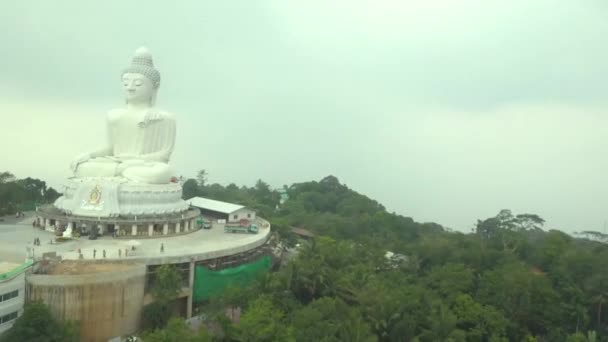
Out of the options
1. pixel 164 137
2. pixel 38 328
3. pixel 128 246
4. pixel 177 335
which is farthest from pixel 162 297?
pixel 164 137

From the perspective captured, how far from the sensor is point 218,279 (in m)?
20.0

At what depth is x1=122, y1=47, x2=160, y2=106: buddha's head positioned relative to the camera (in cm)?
2653

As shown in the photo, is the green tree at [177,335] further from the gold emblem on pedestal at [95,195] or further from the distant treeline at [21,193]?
the distant treeline at [21,193]

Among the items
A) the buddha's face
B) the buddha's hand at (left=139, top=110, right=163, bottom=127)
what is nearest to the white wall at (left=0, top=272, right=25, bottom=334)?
the buddha's hand at (left=139, top=110, right=163, bottom=127)

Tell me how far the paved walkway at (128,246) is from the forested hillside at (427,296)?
3.27m

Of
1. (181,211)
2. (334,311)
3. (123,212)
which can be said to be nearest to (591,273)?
(334,311)

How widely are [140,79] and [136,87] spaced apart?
0.48m

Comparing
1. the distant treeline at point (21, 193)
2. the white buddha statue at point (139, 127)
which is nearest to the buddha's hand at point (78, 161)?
the white buddha statue at point (139, 127)

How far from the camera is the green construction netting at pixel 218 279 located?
19.4 meters

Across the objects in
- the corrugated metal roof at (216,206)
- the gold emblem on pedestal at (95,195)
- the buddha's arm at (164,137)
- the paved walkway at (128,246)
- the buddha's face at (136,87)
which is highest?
the buddha's face at (136,87)

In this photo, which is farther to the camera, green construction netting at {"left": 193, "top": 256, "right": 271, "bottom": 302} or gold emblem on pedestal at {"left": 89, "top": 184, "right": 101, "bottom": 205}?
gold emblem on pedestal at {"left": 89, "top": 184, "right": 101, "bottom": 205}

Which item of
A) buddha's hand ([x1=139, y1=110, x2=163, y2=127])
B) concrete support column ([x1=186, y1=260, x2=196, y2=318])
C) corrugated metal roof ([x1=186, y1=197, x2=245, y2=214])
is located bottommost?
concrete support column ([x1=186, y1=260, x2=196, y2=318])

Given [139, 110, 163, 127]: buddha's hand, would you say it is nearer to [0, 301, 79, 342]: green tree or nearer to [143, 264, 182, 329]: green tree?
[143, 264, 182, 329]: green tree

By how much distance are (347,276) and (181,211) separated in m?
10.8
